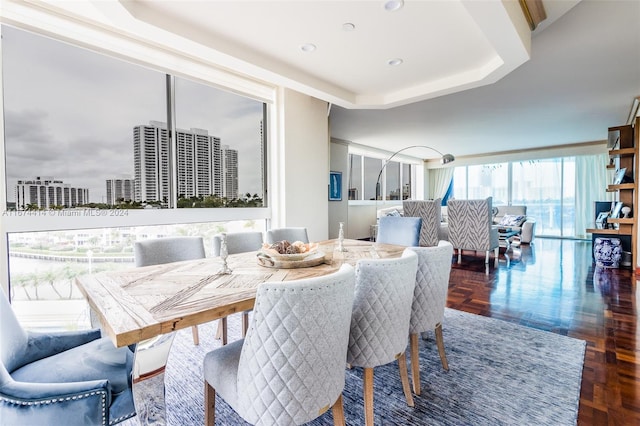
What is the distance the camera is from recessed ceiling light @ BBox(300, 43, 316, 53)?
273 cm

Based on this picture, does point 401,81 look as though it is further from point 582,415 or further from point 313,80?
point 582,415

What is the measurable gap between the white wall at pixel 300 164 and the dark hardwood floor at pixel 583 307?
79.6 inches

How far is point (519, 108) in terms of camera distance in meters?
4.89

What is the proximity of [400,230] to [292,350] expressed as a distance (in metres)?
2.21

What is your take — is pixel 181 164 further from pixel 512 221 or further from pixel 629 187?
pixel 512 221

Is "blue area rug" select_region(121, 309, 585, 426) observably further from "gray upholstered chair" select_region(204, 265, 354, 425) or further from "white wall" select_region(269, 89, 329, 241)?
"white wall" select_region(269, 89, 329, 241)

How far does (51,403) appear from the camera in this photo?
91cm

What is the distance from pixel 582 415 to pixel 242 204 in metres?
3.30

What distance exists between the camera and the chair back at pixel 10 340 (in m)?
1.15

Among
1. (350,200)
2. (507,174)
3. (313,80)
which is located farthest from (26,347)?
(507,174)

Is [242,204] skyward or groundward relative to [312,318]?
skyward

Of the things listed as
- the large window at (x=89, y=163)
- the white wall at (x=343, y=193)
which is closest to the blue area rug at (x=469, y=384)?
the large window at (x=89, y=163)

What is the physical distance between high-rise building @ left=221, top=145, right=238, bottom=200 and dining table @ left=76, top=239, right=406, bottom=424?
177cm

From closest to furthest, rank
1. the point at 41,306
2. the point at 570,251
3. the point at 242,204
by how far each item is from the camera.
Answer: the point at 41,306, the point at 242,204, the point at 570,251
